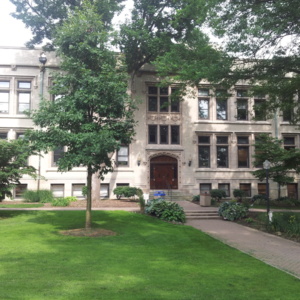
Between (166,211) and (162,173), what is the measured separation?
1096 cm

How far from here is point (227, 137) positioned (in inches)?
1137

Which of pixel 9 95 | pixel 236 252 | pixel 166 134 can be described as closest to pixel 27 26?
pixel 9 95

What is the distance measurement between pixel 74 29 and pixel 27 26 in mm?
14755

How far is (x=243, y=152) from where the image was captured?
1145 inches

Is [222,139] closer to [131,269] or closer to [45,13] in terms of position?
[45,13]

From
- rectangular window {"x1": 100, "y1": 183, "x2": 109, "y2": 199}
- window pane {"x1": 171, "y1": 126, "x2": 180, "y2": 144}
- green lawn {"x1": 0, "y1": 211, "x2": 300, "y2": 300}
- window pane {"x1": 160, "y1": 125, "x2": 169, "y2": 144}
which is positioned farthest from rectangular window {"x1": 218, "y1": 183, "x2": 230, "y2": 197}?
green lawn {"x1": 0, "y1": 211, "x2": 300, "y2": 300}

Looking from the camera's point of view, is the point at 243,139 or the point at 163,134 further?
the point at 243,139

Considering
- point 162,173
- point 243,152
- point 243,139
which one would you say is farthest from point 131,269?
point 243,139

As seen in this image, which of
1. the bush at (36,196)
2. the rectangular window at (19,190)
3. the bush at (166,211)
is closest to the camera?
the bush at (166,211)

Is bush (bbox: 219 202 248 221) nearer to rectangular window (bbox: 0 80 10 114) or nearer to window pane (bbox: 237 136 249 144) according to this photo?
window pane (bbox: 237 136 249 144)

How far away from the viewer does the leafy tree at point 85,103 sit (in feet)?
37.6

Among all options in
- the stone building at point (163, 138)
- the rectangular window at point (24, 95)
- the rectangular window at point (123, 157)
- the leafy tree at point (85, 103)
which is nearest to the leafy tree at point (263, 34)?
the leafy tree at point (85, 103)

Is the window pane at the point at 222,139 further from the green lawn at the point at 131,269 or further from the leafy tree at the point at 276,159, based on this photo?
the green lawn at the point at 131,269

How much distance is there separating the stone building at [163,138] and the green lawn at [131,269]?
1383 centimetres
